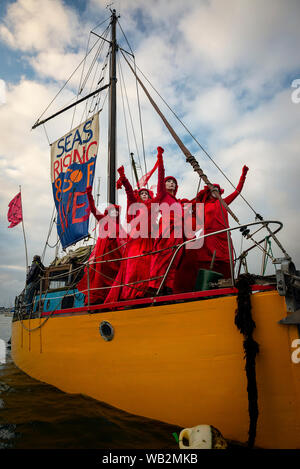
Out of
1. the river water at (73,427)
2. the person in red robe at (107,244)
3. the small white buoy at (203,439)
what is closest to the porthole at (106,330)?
the river water at (73,427)

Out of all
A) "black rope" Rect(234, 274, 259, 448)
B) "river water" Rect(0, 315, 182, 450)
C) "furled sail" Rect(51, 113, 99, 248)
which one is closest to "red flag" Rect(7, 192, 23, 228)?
"furled sail" Rect(51, 113, 99, 248)

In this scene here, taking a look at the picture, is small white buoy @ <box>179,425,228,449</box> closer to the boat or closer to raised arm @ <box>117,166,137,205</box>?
the boat

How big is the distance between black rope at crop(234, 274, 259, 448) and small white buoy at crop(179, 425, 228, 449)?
327mm

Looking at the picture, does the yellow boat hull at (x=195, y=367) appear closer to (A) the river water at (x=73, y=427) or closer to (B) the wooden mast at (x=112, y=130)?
(A) the river water at (x=73, y=427)

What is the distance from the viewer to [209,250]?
15.9 feet

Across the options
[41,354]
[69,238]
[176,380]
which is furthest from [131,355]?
[69,238]

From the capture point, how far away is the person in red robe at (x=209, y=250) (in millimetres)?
4457

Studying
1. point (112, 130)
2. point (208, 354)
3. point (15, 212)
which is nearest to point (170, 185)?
point (208, 354)

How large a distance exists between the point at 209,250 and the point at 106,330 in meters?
2.17

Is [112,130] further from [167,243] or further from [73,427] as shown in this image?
[73,427]

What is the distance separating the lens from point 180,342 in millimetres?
3270

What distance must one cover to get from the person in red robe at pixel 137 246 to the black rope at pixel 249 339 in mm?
1737
